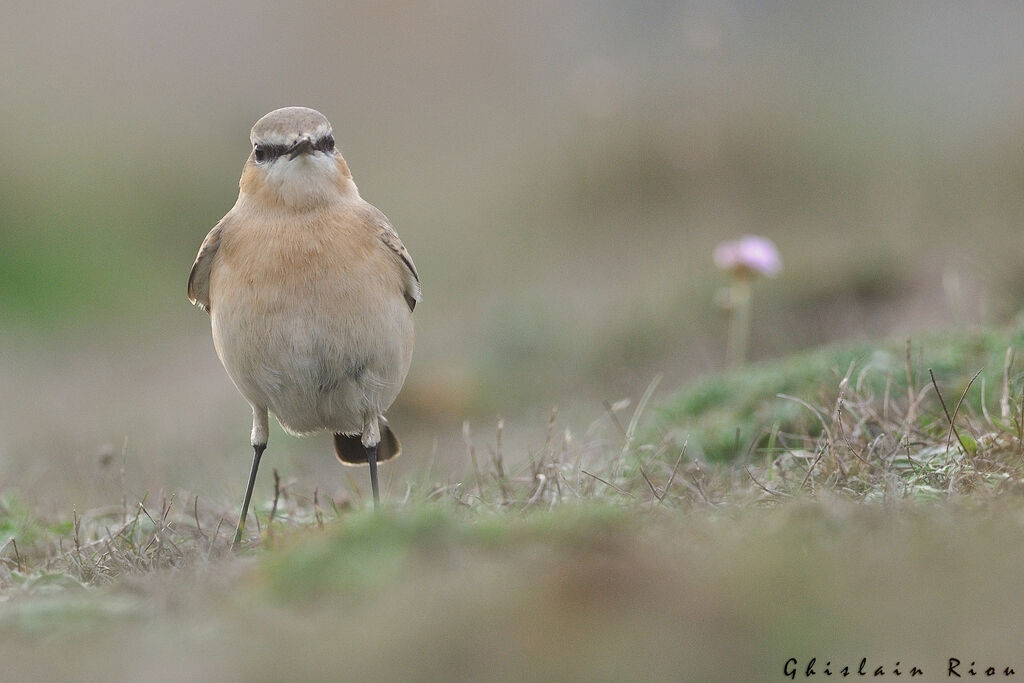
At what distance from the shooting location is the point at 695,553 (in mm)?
3717

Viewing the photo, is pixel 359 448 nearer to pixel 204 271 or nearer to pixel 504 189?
pixel 204 271

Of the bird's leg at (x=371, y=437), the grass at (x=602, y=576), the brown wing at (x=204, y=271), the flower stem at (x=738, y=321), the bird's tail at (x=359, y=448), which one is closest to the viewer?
the grass at (x=602, y=576)

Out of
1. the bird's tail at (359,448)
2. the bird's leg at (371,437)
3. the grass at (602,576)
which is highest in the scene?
the grass at (602,576)

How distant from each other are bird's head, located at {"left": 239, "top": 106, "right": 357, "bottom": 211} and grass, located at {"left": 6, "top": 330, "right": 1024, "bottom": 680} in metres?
1.33

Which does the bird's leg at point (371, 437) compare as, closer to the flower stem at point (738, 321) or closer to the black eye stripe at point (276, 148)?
the black eye stripe at point (276, 148)

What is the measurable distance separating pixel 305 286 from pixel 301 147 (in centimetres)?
59

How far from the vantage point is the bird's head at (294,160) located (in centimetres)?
544

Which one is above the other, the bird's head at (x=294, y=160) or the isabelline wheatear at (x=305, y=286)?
the bird's head at (x=294, y=160)

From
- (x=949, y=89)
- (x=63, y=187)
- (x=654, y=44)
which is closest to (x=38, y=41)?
(x=63, y=187)

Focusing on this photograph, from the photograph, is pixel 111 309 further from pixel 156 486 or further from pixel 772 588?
pixel 772 588

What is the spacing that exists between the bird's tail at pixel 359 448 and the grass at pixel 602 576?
815 millimetres

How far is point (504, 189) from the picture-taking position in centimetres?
1397

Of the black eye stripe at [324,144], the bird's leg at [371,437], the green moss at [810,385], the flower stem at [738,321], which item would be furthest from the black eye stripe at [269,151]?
the flower stem at [738,321]

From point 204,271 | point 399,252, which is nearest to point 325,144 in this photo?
point 399,252
